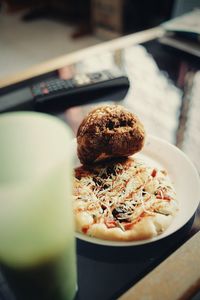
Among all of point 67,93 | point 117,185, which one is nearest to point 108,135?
point 117,185

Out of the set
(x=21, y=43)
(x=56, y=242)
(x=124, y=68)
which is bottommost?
(x=21, y=43)

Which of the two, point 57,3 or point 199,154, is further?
point 57,3

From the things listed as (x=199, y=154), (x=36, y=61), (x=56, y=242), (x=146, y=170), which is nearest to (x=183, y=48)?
(x=199, y=154)

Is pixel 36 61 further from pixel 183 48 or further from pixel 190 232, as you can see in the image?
pixel 190 232

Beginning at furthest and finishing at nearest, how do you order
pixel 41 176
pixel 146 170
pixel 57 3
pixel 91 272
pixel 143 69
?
pixel 57 3, pixel 143 69, pixel 146 170, pixel 91 272, pixel 41 176

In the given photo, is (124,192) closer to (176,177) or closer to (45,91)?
(176,177)

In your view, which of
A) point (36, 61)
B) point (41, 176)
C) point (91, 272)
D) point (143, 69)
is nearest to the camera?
point (41, 176)

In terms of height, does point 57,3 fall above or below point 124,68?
below
